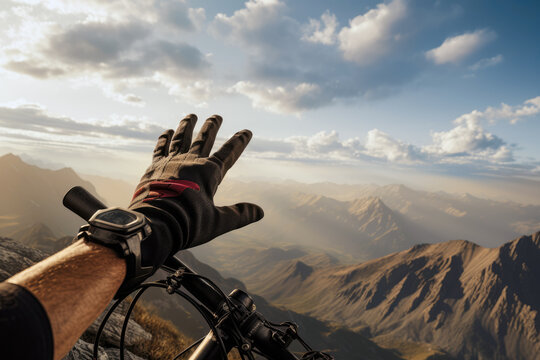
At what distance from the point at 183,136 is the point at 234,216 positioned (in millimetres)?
2708

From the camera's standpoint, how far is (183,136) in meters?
5.79

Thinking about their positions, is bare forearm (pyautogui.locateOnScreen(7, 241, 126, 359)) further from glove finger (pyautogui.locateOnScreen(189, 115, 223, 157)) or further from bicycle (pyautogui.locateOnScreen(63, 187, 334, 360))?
glove finger (pyautogui.locateOnScreen(189, 115, 223, 157))

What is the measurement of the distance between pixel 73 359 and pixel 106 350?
131 centimetres

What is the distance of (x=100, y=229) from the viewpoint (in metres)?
1.86

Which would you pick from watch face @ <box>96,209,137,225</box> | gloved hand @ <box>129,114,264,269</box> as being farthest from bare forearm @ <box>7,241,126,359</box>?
gloved hand @ <box>129,114,264,269</box>

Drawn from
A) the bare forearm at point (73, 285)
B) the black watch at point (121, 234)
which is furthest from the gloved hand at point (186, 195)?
the bare forearm at point (73, 285)

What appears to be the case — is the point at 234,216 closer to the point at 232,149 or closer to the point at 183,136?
the point at 232,149

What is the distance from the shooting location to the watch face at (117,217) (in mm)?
1896

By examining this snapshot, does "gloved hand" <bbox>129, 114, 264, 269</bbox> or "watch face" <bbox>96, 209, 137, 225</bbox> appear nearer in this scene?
"watch face" <bbox>96, 209, 137, 225</bbox>

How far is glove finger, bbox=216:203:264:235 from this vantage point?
382cm

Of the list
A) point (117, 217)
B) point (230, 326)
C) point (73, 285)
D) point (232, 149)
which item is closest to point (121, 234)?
point (117, 217)

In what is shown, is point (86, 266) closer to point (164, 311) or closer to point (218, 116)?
point (218, 116)

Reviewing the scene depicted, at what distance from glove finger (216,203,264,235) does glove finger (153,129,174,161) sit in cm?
223

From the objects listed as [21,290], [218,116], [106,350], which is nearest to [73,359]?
[106,350]
